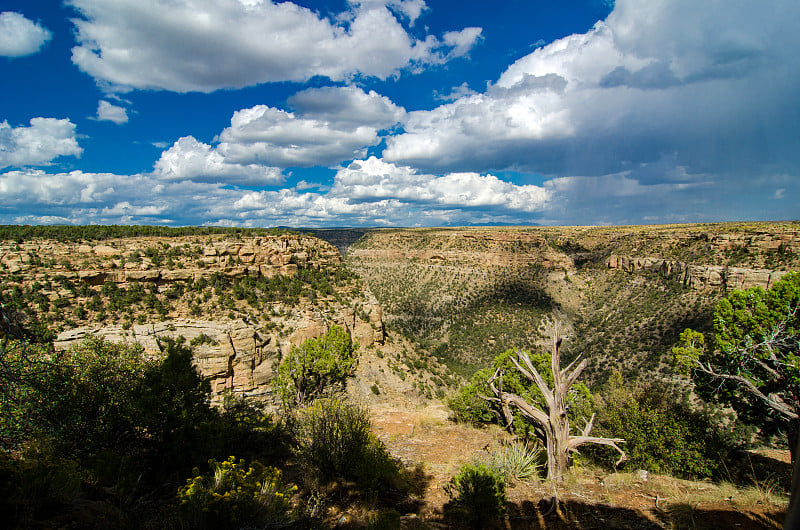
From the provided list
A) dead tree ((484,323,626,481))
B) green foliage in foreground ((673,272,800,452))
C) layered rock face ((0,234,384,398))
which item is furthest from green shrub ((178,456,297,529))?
green foliage in foreground ((673,272,800,452))

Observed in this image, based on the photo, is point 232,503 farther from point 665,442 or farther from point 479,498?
point 665,442

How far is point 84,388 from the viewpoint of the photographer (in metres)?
8.07

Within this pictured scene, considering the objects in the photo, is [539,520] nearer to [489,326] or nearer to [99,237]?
[99,237]

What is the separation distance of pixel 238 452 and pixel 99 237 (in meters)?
22.2

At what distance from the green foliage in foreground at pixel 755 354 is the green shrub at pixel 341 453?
36.1 ft

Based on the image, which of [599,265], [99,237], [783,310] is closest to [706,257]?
[599,265]

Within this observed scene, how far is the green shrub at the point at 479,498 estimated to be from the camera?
21.9 ft

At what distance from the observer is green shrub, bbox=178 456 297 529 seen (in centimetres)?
518

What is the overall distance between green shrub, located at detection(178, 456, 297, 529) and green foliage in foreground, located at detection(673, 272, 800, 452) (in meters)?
13.3

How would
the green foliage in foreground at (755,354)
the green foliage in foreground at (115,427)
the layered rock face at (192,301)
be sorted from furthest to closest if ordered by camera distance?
the layered rock face at (192,301) → the green foliage in foreground at (755,354) → the green foliage in foreground at (115,427)

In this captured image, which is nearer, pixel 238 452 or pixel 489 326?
pixel 238 452

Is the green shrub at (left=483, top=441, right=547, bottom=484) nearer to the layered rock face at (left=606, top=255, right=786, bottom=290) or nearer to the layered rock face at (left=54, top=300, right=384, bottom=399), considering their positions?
the layered rock face at (left=54, top=300, right=384, bottom=399)

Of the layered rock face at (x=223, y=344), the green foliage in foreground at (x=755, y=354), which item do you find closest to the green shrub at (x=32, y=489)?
the layered rock face at (x=223, y=344)

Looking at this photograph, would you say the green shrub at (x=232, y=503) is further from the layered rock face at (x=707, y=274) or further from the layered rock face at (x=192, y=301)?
the layered rock face at (x=707, y=274)
